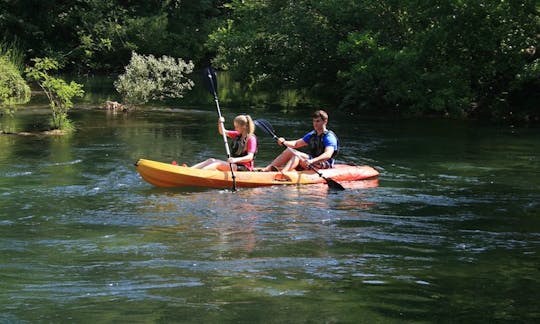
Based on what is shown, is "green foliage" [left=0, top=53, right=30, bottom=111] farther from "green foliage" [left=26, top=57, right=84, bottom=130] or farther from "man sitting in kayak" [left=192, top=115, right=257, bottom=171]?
"man sitting in kayak" [left=192, top=115, right=257, bottom=171]

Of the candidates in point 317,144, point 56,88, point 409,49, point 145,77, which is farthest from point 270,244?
point 145,77

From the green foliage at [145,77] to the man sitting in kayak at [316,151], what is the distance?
10.0 metres

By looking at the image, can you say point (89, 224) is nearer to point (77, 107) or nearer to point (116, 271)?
point (116, 271)

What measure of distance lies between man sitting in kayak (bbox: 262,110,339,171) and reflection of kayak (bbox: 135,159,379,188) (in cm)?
18

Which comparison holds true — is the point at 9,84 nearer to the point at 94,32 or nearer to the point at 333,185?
the point at 333,185

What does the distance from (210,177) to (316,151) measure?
178 centimetres

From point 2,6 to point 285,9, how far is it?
57.7 ft

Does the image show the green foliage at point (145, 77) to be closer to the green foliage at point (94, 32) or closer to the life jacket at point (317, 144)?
the life jacket at point (317, 144)

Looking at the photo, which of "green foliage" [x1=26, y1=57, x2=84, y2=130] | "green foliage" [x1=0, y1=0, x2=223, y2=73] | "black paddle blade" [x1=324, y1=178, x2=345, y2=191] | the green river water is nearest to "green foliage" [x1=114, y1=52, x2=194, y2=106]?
"green foliage" [x1=26, y1=57, x2=84, y2=130]

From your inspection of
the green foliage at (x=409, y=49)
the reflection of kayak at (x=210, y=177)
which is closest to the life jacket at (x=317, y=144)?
the reflection of kayak at (x=210, y=177)

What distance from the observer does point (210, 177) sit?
971 cm

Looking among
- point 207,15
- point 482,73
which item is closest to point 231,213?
point 482,73

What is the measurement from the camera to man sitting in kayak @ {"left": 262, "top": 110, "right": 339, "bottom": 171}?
10.5 meters

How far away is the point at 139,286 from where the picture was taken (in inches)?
222
